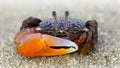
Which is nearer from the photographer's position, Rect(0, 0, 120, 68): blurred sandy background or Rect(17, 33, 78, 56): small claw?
Rect(17, 33, 78, 56): small claw

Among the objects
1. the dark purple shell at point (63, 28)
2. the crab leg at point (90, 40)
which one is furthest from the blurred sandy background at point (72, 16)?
the dark purple shell at point (63, 28)

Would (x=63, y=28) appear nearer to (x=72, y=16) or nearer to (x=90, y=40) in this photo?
(x=90, y=40)

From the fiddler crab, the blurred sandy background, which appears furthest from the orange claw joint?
the blurred sandy background

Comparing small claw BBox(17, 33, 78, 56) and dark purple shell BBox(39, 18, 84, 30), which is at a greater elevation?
dark purple shell BBox(39, 18, 84, 30)

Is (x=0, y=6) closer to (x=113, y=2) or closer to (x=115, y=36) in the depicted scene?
(x=113, y=2)

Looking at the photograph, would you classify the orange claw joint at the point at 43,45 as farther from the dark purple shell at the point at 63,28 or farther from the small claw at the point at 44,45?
the dark purple shell at the point at 63,28

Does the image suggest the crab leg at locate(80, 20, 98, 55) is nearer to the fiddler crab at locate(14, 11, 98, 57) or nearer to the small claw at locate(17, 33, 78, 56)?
the fiddler crab at locate(14, 11, 98, 57)

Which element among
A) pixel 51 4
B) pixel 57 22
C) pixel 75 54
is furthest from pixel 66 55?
pixel 51 4
